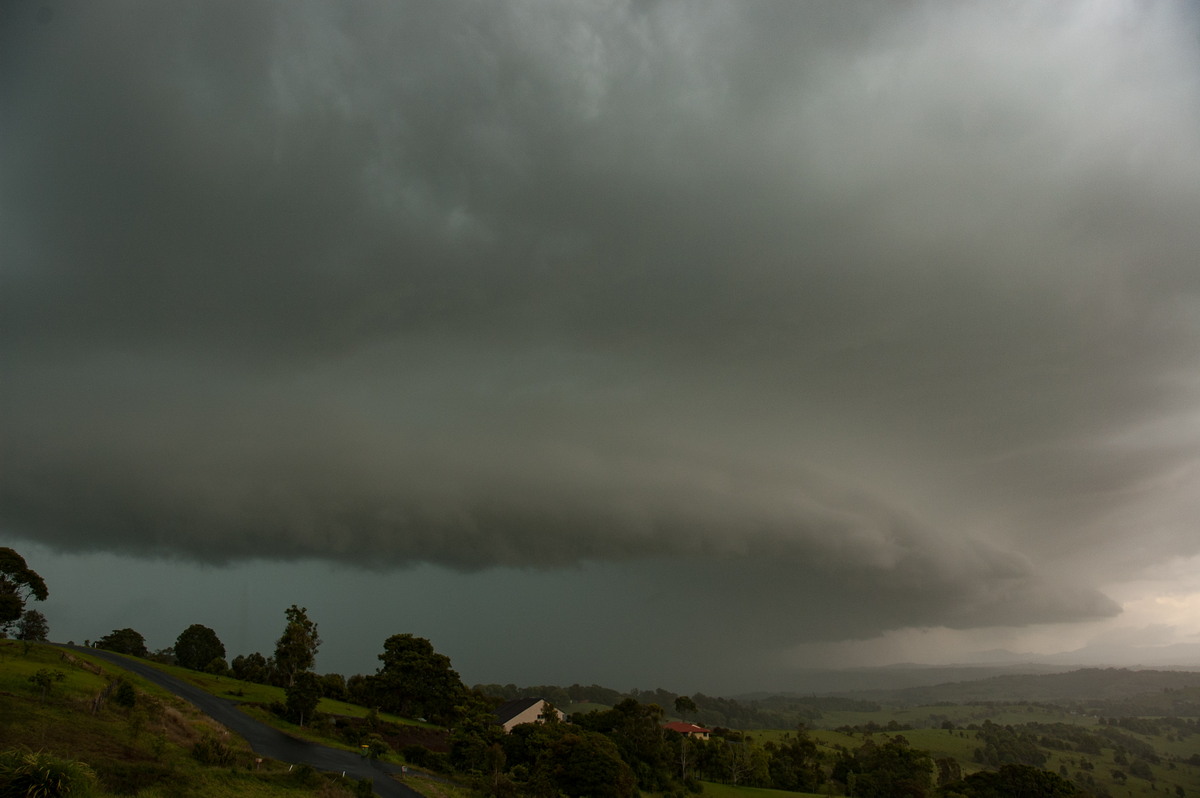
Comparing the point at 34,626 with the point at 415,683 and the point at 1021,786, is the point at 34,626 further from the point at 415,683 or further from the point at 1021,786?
the point at 1021,786

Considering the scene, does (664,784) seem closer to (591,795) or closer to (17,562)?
(591,795)

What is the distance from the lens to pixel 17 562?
82.6 meters

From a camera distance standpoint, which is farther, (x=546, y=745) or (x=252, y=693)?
(x=252, y=693)

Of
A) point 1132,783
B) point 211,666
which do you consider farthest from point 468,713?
point 1132,783

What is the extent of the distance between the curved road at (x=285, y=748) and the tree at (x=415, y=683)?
32.0 meters

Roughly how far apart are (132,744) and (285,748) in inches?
766

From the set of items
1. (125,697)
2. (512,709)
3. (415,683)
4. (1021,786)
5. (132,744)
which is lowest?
(1021,786)

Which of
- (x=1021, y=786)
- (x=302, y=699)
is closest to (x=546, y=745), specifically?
(x=302, y=699)

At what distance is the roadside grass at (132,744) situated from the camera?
2773 cm

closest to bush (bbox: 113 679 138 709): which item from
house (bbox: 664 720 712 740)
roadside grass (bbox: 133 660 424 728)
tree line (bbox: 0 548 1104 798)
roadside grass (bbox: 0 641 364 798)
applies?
roadside grass (bbox: 0 641 364 798)

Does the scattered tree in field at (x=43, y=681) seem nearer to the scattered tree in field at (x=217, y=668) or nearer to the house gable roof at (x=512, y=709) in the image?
the scattered tree in field at (x=217, y=668)

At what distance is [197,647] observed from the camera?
116 m

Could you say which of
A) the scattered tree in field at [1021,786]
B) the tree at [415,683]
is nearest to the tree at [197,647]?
the tree at [415,683]

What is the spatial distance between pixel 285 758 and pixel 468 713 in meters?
28.3
